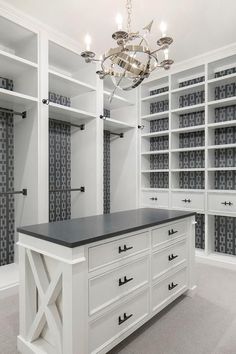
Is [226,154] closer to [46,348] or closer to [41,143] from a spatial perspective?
[41,143]

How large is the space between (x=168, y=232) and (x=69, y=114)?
6.61 ft

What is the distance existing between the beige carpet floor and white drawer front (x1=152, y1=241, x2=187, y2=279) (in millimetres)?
391

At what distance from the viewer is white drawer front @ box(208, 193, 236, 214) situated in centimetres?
316

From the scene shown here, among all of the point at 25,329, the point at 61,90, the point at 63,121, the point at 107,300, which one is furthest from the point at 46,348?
the point at 61,90

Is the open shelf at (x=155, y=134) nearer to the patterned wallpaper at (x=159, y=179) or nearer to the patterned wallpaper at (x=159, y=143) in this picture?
the patterned wallpaper at (x=159, y=143)

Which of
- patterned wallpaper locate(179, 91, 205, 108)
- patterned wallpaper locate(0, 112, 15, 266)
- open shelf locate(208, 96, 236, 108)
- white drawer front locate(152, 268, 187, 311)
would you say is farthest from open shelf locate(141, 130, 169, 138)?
white drawer front locate(152, 268, 187, 311)

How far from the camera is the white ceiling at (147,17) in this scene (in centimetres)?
239

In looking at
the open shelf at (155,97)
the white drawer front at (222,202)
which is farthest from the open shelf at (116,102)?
the white drawer front at (222,202)

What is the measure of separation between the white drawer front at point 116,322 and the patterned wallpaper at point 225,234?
85.0 inches

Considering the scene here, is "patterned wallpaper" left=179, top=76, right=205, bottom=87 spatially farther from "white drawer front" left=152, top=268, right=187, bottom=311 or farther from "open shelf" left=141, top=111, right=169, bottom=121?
"white drawer front" left=152, top=268, right=187, bottom=311

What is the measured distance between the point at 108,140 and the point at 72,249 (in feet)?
10.6

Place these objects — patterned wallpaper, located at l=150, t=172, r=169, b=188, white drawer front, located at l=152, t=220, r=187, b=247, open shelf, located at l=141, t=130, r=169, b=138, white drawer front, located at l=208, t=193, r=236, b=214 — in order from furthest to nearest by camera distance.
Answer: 1. patterned wallpaper, located at l=150, t=172, r=169, b=188
2. open shelf, located at l=141, t=130, r=169, b=138
3. white drawer front, located at l=208, t=193, r=236, b=214
4. white drawer front, located at l=152, t=220, r=187, b=247

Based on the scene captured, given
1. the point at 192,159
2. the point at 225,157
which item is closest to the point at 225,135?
the point at 225,157

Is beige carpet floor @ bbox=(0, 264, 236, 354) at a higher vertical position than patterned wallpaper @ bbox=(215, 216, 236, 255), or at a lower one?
lower
